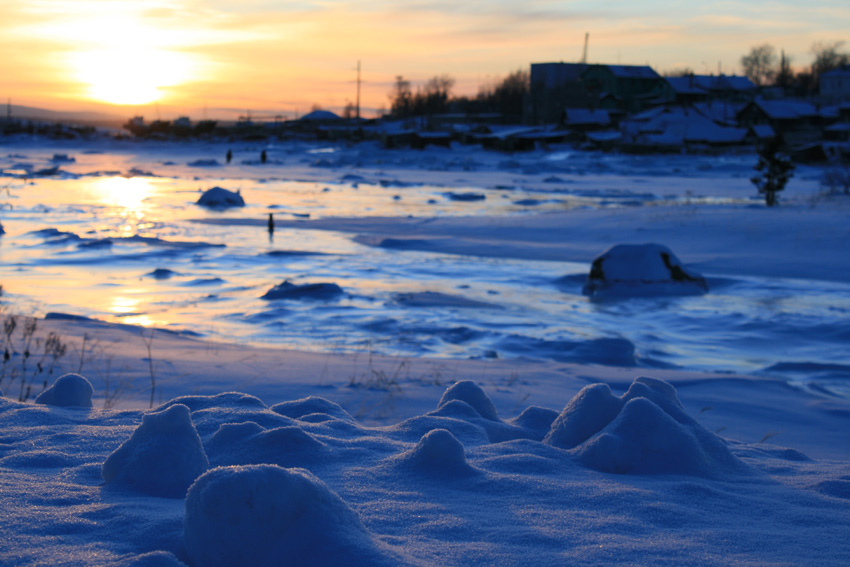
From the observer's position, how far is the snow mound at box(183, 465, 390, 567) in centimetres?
158

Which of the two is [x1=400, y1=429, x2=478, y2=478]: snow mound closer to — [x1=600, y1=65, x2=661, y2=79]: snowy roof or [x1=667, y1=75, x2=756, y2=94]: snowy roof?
[x1=667, y1=75, x2=756, y2=94]: snowy roof

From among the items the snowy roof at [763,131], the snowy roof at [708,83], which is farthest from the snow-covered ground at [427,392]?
the snowy roof at [708,83]

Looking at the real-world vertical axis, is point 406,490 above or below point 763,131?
below

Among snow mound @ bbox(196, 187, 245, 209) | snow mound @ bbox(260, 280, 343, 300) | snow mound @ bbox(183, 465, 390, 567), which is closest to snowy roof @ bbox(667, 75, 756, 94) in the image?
snow mound @ bbox(196, 187, 245, 209)

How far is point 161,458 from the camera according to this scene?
82.6 inches

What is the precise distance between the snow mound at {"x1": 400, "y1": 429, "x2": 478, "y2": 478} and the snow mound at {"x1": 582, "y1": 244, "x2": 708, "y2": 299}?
8060 mm

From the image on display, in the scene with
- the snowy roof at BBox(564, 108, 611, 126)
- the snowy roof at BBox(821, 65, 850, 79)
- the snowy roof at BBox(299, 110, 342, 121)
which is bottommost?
the snowy roof at BBox(564, 108, 611, 126)

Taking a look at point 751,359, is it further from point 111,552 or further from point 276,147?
point 276,147

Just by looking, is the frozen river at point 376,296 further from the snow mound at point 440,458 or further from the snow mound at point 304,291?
the snow mound at point 440,458

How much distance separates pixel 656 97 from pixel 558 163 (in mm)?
38624

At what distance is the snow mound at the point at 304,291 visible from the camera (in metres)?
9.13

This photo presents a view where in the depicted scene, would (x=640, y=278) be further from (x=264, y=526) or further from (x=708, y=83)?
(x=708, y=83)

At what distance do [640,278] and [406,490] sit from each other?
8.85m

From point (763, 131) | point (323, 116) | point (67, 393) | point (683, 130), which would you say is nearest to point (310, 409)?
point (67, 393)
